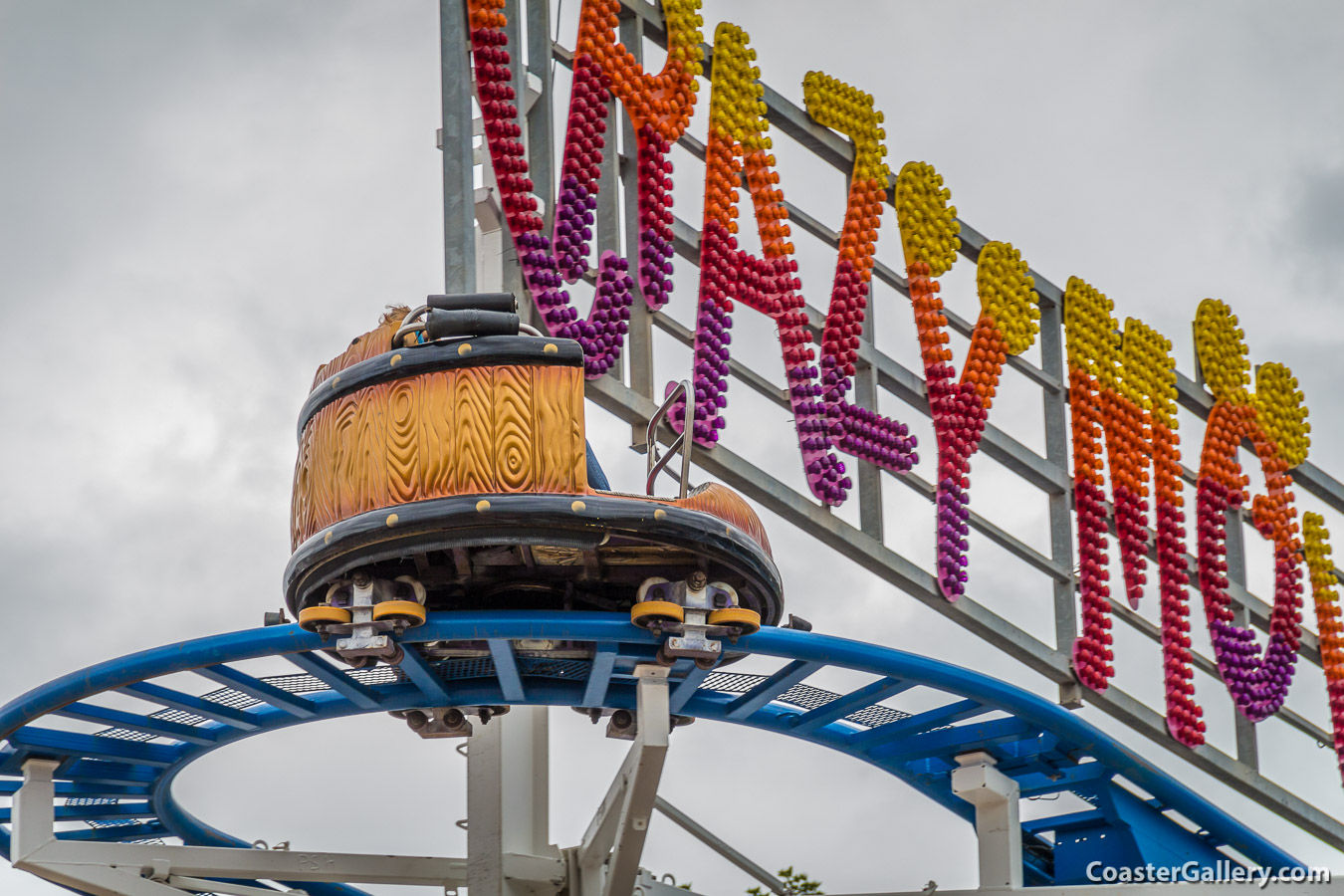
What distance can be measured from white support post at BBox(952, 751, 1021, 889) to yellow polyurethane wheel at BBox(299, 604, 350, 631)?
499 cm

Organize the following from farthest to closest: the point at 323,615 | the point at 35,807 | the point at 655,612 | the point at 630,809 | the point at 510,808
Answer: the point at 510,808
the point at 35,807
the point at 630,809
the point at 655,612
the point at 323,615

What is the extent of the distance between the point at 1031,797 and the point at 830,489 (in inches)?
159

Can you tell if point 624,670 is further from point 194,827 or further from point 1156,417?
point 1156,417

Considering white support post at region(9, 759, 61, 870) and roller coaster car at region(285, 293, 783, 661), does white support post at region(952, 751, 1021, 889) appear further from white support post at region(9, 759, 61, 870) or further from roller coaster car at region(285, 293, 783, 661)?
white support post at region(9, 759, 61, 870)

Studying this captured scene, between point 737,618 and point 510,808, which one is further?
point 510,808

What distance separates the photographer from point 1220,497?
22.6 m

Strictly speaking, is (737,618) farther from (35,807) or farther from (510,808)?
(35,807)

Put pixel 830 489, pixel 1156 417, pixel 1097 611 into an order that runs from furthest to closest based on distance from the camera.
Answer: pixel 1156 417 → pixel 1097 611 → pixel 830 489

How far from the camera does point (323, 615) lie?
11359 mm

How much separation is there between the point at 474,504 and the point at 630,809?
276cm

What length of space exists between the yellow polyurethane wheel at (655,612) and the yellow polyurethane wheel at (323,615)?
1433 mm

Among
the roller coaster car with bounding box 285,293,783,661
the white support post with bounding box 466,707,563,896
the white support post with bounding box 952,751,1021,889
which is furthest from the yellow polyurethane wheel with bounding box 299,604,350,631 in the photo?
the white support post with bounding box 952,751,1021,889

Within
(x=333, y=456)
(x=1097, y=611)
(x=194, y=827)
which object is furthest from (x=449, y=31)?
(x=1097, y=611)

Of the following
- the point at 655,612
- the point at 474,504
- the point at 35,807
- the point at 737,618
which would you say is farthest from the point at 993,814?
the point at 35,807
